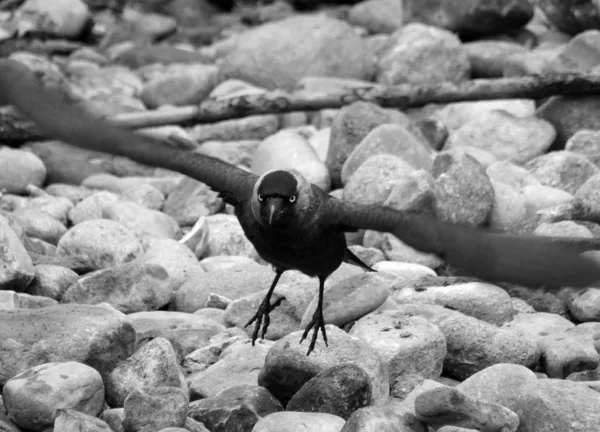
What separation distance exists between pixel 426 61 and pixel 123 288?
21.8ft

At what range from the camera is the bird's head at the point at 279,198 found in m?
5.69

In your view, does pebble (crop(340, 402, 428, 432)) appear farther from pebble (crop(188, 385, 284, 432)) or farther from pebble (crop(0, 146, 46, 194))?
pebble (crop(0, 146, 46, 194))

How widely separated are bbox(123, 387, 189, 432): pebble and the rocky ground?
11 mm

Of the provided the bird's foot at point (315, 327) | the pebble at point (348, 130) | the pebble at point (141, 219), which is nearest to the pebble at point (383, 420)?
the bird's foot at point (315, 327)

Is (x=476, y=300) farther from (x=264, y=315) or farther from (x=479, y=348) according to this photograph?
(x=264, y=315)

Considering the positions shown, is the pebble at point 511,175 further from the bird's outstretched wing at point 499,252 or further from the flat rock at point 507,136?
the bird's outstretched wing at point 499,252

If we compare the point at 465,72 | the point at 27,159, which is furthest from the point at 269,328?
the point at 465,72

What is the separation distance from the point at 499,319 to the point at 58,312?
9.29 ft

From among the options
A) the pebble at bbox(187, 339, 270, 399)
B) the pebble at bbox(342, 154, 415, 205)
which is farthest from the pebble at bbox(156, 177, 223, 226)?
the pebble at bbox(187, 339, 270, 399)

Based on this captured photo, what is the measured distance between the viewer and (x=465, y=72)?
13.0 meters

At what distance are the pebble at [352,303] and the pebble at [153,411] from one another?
1.50 meters

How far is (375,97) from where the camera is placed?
11070mm

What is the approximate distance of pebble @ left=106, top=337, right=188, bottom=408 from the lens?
19.1 feet

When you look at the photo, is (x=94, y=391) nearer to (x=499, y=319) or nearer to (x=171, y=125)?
(x=499, y=319)
